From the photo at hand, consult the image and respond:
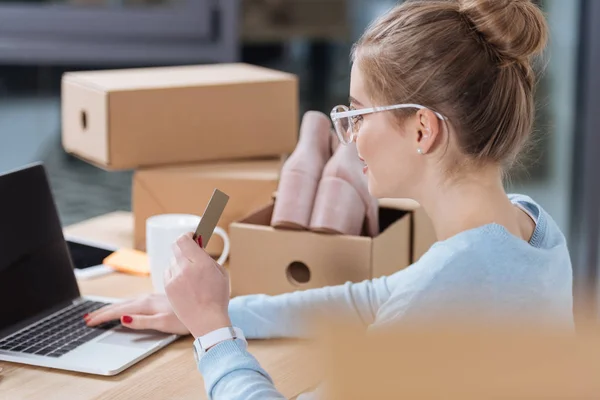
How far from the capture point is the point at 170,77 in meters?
1.89

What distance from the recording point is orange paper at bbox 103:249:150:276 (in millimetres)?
1581

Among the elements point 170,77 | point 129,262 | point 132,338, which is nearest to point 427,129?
point 132,338

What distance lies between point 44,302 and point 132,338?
169mm

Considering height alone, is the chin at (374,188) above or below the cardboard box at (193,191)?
above

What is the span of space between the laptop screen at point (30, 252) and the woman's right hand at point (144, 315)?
0.09m

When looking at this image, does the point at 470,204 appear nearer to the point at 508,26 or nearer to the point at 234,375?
the point at 508,26

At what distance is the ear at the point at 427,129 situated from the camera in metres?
1.09

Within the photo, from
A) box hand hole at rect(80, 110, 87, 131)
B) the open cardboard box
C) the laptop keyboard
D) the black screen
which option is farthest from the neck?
box hand hole at rect(80, 110, 87, 131)

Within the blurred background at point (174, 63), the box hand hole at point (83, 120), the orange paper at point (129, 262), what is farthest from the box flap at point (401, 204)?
the blurred background at point (174, 63)

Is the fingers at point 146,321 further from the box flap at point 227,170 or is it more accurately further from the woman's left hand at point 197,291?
the box flap at point 227,170

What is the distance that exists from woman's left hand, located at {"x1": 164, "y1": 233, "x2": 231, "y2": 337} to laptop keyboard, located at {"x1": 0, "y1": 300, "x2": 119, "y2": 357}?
0.25m

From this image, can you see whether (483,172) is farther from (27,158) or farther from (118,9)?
(27,158)

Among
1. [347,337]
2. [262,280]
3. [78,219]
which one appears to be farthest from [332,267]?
[78,219]

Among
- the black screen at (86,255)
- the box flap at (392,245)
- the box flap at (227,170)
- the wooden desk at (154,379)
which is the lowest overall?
the black screen at (86,255)
